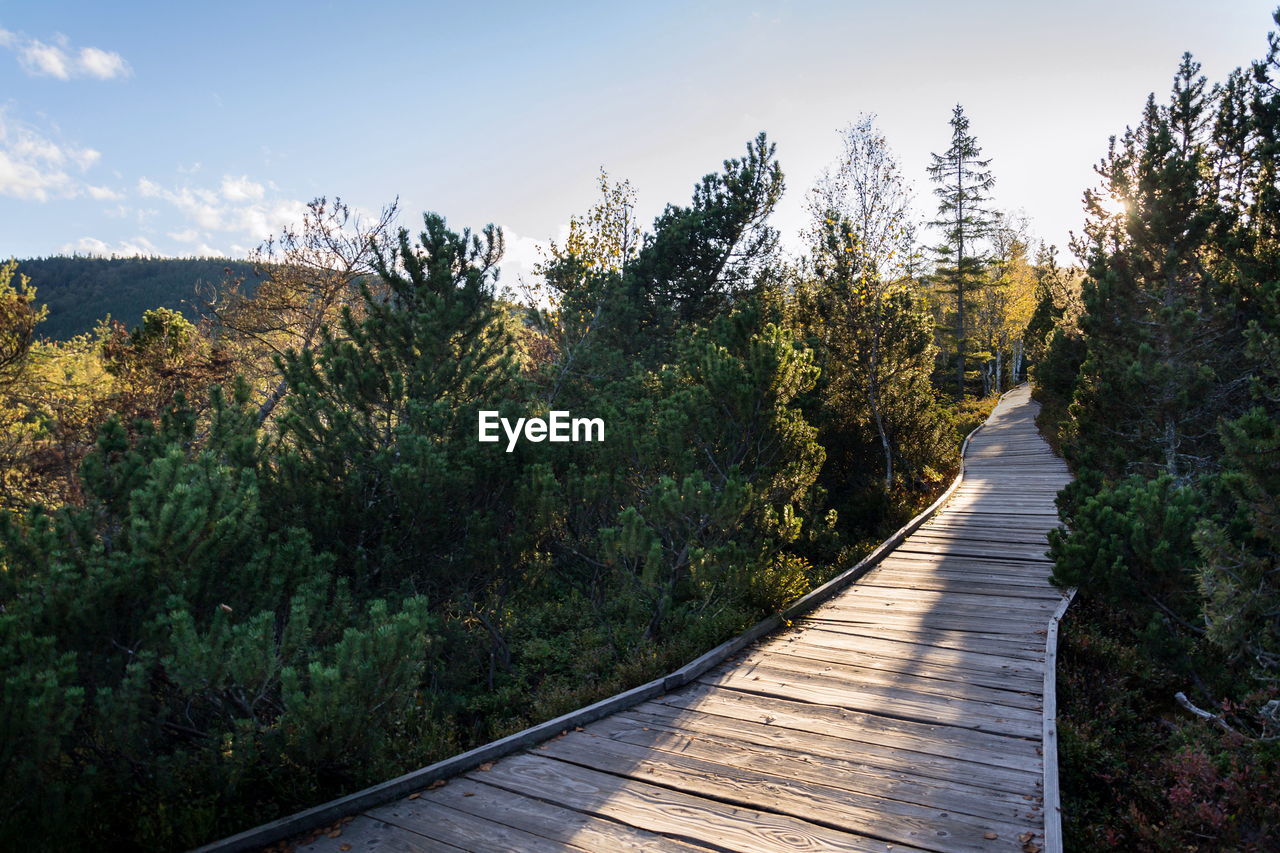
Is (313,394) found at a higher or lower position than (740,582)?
higher

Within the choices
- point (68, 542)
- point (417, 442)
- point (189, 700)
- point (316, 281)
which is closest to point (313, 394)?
point (417, 442)

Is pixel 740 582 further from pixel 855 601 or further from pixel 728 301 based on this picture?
pixel 728 301

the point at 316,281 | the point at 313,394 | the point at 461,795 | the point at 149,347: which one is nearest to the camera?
the point at 461,795

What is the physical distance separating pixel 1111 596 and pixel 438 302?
7444mm

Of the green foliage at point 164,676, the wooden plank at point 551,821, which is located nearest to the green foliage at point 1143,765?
the wooden plank at point 551,821

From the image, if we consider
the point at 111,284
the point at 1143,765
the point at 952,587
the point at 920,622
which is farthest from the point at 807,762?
the point at 111,284

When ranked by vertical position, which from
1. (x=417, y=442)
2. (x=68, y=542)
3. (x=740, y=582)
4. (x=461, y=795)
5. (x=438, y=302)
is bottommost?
(x=461, y=795)

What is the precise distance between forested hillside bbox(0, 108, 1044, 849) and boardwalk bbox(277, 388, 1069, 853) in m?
0.68

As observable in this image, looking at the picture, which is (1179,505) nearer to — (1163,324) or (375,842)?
(1163,324)

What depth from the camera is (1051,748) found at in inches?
164

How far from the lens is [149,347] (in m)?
16.9

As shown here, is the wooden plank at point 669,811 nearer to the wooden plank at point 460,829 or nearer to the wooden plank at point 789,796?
the wooden plank at point 789,796
